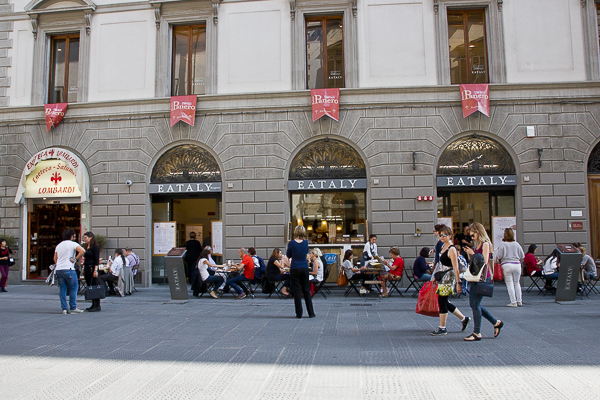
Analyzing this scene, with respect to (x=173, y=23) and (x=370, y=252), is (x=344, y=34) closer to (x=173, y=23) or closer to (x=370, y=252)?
(x=173, y=23)

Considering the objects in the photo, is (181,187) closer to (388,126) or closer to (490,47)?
(388,126)

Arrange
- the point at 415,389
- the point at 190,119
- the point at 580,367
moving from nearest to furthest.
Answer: the point at 415,389 < the point at 580,367 < the point at 190,119

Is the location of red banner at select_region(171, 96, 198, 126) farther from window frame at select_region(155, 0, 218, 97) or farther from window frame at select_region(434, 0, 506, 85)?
window frame at select_region(434, 0, 506, 85)

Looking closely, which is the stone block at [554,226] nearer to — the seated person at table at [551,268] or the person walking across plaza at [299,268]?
the seated person at table at [551,268]

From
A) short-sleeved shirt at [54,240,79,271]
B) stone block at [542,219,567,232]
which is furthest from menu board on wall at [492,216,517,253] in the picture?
short-sleeved shirt at [54,240,79,271]

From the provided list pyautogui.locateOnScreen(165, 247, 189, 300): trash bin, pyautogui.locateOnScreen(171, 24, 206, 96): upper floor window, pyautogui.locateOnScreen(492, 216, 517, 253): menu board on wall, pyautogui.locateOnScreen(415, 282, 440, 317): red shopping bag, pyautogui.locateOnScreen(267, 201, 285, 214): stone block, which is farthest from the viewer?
pyautogui.locateOnScreen(171, 24, 206, 96): upper floor window

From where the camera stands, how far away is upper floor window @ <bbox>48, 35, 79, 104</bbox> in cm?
1672

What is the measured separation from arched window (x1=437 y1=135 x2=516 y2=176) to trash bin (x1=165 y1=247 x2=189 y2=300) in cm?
799

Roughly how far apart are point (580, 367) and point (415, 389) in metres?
2.12

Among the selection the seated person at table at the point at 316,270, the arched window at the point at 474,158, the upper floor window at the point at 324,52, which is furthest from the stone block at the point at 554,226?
the upper floor window at the point at 324,52

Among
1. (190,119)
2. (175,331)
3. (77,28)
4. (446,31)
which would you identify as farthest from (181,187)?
(446,31)

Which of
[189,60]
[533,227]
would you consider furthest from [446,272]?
[189,60]

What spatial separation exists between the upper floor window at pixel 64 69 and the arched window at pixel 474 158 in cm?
1246

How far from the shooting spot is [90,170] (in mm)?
15953
